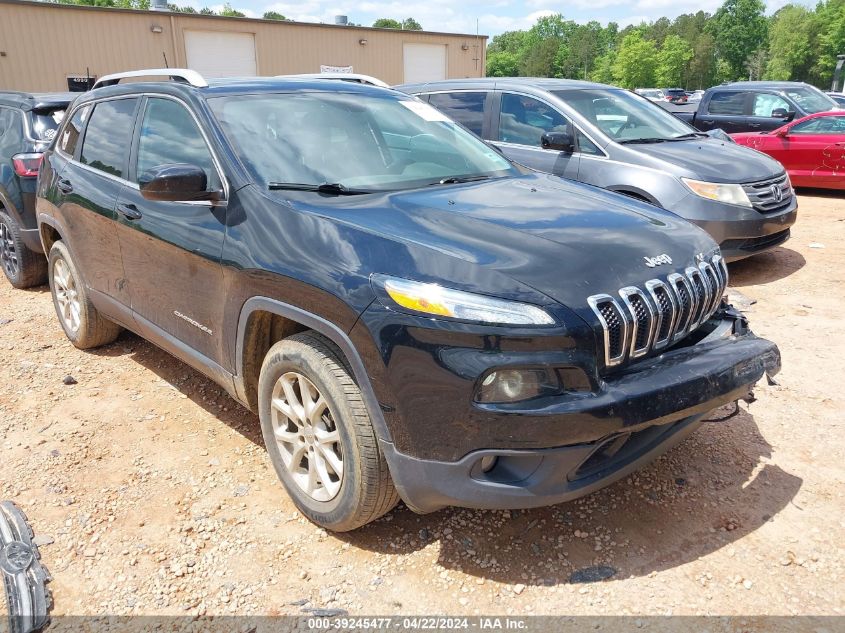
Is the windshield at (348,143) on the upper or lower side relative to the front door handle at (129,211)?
upper

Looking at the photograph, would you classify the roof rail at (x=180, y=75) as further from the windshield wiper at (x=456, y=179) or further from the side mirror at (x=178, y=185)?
the windshield wiper at (x=456, y=179)

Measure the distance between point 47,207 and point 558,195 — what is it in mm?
3511

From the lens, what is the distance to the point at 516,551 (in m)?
2.70

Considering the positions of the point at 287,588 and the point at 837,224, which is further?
the point at 837,224

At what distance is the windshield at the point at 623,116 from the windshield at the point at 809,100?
5.20 metres

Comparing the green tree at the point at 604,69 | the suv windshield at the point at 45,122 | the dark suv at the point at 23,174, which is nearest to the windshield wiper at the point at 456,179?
the dark suv at the point at 23,174

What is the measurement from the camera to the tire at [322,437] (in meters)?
2.45

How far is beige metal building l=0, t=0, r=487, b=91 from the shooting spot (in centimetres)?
2148

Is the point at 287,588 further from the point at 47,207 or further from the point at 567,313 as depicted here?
the point at 47,207

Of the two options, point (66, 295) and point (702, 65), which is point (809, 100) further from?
point (702, 65)

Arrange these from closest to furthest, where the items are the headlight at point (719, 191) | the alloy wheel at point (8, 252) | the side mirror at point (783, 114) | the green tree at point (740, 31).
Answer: the headlight at point (719, 191) < the alloy wheel at point (8, 252) < the side mirror at point (783, 114) < the green tree at point (740, 31)

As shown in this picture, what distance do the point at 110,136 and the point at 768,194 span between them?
5.25m

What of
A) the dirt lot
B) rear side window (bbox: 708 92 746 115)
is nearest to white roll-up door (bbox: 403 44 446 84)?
rear side window (bbox: 708 92 746 115)

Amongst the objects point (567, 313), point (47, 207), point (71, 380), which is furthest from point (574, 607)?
point (47, 207)
